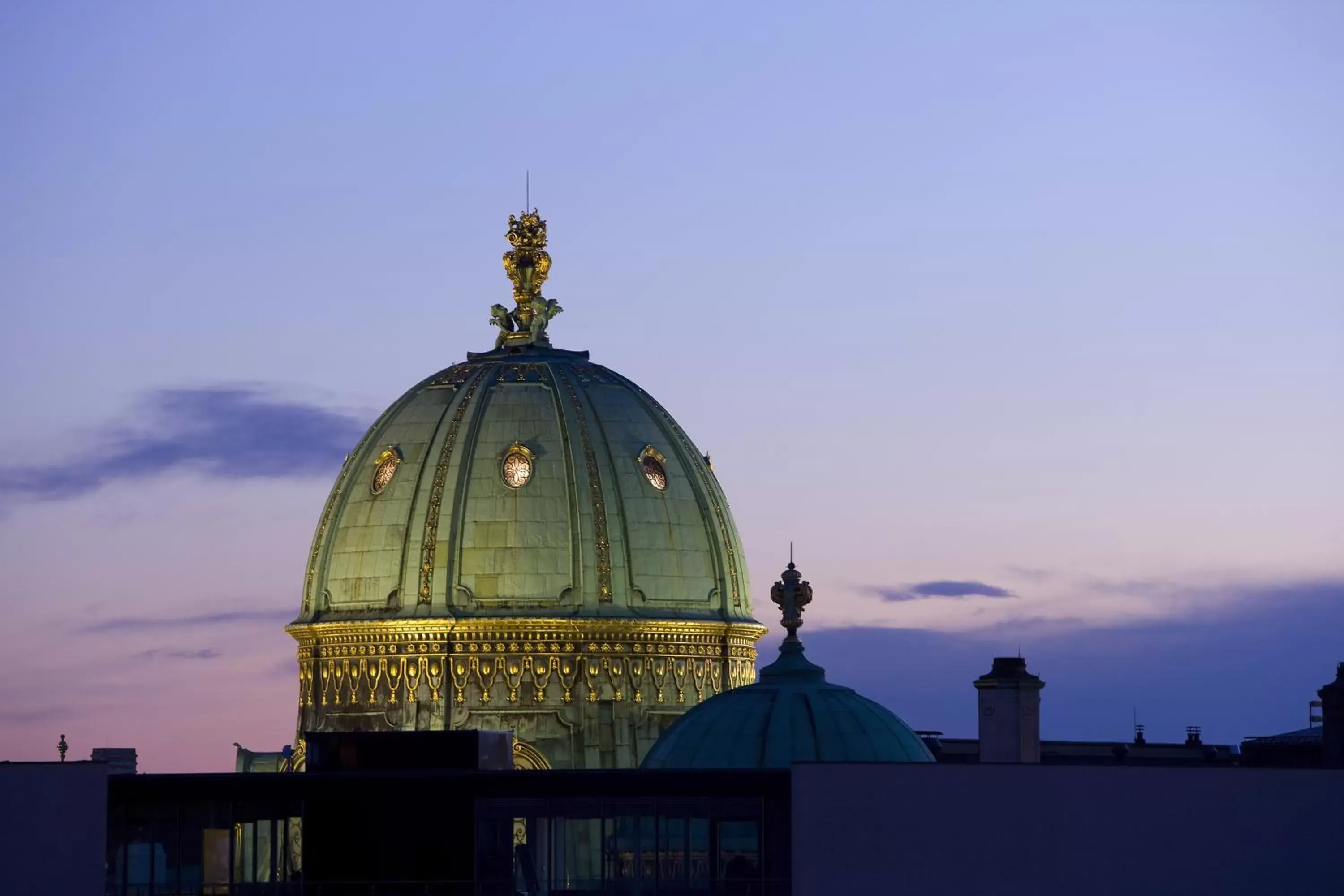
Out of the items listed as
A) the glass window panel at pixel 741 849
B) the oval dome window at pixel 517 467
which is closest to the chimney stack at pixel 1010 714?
the oval dome window at pixel 517 467

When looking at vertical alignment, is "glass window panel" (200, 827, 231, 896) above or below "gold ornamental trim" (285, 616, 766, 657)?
below

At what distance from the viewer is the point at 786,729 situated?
96812mm

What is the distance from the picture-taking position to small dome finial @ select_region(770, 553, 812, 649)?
100938 millimetres

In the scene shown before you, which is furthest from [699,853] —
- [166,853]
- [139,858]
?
[139,858]

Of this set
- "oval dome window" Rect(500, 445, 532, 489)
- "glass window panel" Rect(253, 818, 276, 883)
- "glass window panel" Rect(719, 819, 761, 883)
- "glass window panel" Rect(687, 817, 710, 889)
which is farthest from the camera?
"oval dome window" Rect(500, 445, 532, 489)

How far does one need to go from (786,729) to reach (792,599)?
18.2 feet

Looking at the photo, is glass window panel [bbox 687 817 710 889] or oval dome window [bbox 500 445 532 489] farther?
oval dome window [bbox 500 445 532 489]

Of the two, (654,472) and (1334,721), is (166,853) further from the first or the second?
(1334,721)

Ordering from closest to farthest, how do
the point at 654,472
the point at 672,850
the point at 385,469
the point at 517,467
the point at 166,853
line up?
1. the point at 672,850
2. the point at 166,853
3. the point at 517,467
4. the point at 654,472
5. the point at 385,469

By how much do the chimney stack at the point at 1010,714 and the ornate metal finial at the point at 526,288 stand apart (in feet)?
56.4

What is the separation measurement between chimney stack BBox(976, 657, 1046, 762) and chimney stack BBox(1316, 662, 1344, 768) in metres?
9.94

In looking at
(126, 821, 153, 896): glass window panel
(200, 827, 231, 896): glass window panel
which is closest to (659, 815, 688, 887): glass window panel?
(200, 827, 231, 896): glass window panel

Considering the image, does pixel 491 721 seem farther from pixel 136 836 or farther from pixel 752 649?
pixel 136 836

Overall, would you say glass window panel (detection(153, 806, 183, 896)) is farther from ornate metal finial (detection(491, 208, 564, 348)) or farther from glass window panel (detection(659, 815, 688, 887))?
ornate metal finial (detection(491, 208, 564, 348))
